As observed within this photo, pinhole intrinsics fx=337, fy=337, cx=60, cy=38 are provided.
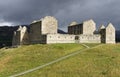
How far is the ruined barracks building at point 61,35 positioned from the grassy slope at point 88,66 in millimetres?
26177

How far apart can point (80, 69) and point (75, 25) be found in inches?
2314

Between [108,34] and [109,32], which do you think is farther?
[109,32]

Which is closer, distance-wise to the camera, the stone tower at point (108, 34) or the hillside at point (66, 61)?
the hillside at point (66, 61)

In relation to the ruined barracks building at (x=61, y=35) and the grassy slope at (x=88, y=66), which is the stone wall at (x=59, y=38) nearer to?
the ruined barracks building at (x=61, y=35)

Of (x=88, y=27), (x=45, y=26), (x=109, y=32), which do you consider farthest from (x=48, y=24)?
(x=109, y=32)

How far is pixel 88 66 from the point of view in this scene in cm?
8244

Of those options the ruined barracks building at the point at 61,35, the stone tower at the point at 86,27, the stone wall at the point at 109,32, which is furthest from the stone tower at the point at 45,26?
the stone wall at the point at 109,32

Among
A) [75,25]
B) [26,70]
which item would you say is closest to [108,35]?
[75,25]

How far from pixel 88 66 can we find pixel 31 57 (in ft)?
68.4

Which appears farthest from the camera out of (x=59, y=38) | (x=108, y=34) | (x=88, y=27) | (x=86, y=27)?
(x=88, y=27)

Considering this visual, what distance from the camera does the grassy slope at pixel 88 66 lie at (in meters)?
76.2

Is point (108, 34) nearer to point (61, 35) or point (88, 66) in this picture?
point (61, 35)

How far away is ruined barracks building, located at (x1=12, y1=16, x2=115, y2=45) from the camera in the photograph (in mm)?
123125

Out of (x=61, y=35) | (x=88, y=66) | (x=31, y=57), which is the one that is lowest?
(x=88, y=66)
